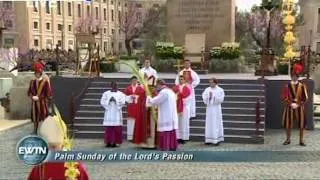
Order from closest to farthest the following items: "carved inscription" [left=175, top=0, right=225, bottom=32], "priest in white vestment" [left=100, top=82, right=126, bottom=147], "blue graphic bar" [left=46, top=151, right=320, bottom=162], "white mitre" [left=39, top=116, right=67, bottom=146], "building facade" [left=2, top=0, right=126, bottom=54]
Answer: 1. "white mitre" [left=39, top=116, right=67, bottom=146]
2. "blue graphic bar" [left=46, top=151, right=320, bottom=162]
3. "priest in white vestment" [left=100, top=82, right=126, bottom=147]
4. "carved inscription" [left=175, top=0, right=225, bottom=32]
5. "building facade" [left=2, top=0, right=126, bottom=54]

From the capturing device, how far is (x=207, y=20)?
2392 cm

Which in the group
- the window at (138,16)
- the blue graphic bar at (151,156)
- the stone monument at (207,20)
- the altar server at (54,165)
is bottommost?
the blue graphic bar at (151,156)

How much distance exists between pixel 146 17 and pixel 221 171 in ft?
219

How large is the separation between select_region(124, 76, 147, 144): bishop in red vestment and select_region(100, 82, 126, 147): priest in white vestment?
0.27m

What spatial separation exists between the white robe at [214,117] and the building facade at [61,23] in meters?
45.0

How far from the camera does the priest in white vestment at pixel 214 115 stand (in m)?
13.6

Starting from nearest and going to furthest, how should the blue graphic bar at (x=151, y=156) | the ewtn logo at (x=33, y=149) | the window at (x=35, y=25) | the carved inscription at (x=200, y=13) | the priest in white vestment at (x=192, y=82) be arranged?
the ewtn logo at (x=33, y=149)
the blue graphic bar at (x=151, y=156)
the priest in white vestment at (x=192, y=82)
the carved inscription at (x=200, y=13)
the window at (x=35, y=25)

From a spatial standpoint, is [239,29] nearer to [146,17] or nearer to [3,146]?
[146,17]

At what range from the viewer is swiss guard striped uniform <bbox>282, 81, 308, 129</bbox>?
1345 centimetres

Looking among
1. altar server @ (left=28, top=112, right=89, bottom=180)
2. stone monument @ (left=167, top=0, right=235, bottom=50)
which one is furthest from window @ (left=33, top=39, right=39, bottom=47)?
altar server @ (left=28, top=112, right=89, bottom=180)

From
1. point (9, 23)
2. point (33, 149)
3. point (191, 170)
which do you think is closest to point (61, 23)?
point (9, 23)

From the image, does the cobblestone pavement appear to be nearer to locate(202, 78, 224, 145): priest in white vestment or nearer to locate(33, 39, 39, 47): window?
locate(202, 78, 224, 145): priest in white vestment

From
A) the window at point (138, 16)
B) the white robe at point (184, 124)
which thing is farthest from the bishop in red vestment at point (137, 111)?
the window at point (138, 16)

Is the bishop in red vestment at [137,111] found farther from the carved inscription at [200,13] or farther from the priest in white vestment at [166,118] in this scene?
the carved inscription at [200,13]
